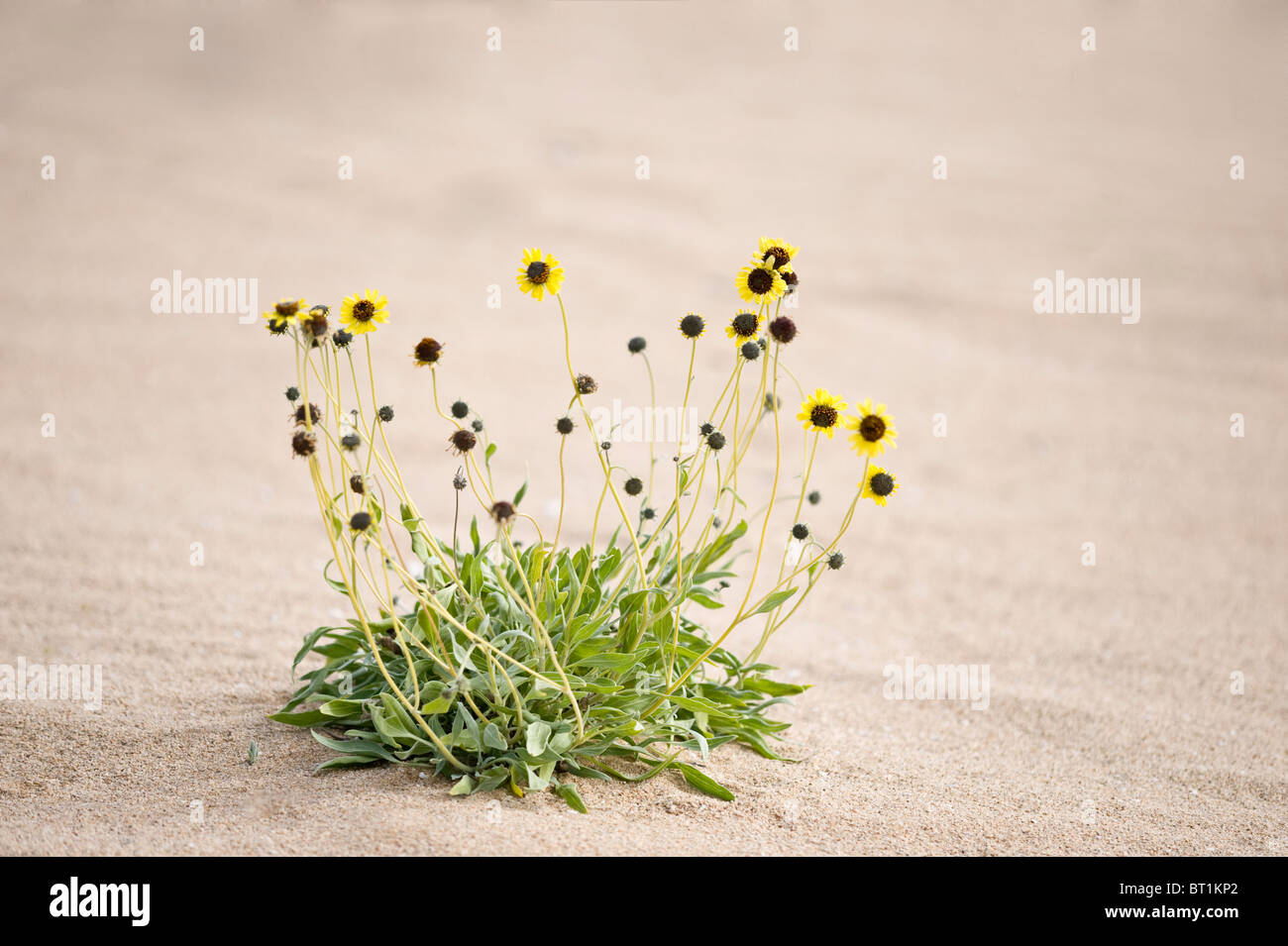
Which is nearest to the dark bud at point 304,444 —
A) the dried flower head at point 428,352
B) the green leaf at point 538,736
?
the dried flower head at point 428,352

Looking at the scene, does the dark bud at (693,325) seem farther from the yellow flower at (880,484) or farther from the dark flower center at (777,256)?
the yellow flower at (880,484)

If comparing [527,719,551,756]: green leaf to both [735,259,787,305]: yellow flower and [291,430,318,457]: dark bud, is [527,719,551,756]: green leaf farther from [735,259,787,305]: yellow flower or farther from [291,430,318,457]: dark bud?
[735,259,787,305]: yellow flower

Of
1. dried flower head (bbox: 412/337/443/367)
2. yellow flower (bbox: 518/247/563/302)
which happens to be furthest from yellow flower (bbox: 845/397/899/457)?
dried flower head (bbox: 412/337/443/367)

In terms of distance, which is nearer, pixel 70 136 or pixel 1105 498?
pixel 1105 498

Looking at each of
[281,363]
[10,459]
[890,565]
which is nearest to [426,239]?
[281,363]

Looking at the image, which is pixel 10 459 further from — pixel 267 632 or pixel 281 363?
pixel 267 632

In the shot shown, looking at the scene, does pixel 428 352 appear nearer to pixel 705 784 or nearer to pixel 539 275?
pixel 539 275

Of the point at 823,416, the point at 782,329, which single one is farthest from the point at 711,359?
the point at 782,329
